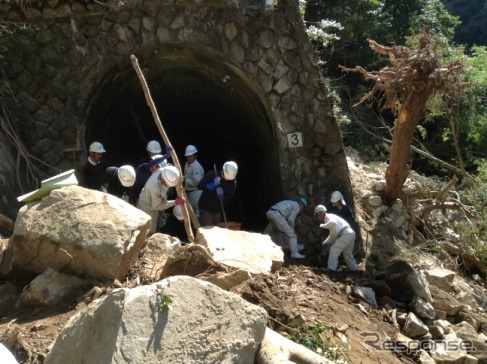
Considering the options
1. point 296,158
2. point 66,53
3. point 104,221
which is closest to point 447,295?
point 296,158

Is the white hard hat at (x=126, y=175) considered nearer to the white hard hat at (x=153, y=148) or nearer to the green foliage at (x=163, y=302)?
the white hard hat at (x=153, y=148)

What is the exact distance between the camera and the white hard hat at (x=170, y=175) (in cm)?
825

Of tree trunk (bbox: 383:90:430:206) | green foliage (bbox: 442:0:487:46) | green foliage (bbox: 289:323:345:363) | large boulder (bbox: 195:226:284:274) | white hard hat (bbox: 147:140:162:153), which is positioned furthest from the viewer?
green foliage (bbox: 442:0:487:46)

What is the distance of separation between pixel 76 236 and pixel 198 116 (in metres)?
8.14

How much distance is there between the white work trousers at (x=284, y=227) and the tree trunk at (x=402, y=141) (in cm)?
204

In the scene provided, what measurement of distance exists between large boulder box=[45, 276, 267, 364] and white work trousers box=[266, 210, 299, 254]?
4845mm

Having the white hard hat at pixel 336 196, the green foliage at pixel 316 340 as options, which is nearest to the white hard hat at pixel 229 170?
the white hard hat at pixel 336 196

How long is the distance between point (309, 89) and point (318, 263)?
111 inches

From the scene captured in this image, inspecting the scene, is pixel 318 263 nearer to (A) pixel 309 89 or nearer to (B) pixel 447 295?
(B) pixel 447 295

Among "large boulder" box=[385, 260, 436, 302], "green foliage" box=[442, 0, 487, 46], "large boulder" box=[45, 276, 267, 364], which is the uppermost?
"green foliage" box=[442, 0, 487, 46]

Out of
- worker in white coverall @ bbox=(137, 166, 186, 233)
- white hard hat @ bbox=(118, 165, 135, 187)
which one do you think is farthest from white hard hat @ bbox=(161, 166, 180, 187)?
white hard hat @ bbox=(118, 165, 135, 187)

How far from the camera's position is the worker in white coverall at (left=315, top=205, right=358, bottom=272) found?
9.56m

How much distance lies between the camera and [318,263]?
32.9 feet

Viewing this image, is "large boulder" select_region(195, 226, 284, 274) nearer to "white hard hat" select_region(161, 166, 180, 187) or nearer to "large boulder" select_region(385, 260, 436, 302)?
"white hard hat" select_region(161, 166, 180, 187)
